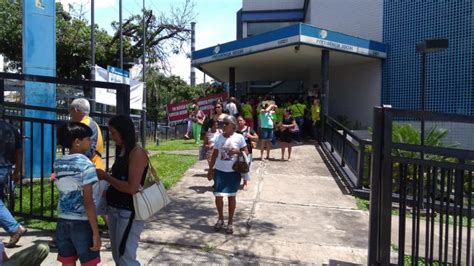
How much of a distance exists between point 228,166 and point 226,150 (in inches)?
8.0

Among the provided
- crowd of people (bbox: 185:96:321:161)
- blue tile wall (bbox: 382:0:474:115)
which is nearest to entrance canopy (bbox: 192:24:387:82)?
blue tile wall (bbox: 382:0:474:115)

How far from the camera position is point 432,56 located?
572 inches

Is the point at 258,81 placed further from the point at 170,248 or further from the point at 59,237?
the point at 59,237

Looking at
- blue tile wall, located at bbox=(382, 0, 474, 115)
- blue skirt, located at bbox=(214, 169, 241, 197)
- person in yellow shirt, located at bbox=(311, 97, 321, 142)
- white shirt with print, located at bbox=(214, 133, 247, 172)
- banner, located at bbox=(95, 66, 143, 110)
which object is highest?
blue tile wall, located at bbox=(382, 0, 474, 115)

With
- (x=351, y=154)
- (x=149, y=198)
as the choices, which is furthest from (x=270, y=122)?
(x=149, y=198)

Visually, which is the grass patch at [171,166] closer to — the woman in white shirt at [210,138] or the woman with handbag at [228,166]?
the woman in white shirt at [210,138]

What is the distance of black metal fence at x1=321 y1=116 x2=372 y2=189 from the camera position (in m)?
8.63

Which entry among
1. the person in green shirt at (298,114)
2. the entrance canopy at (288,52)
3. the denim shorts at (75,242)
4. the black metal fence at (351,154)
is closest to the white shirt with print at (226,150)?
the denim shorts at (75,242)

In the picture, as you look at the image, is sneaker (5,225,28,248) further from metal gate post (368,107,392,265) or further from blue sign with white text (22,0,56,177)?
metal gate post (368,107,392,265)

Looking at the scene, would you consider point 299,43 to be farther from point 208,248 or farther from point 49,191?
point 208,248

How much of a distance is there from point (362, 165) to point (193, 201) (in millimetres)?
3289

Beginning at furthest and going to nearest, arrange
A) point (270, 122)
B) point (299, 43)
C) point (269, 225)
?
point (299, 43) < point (270, 122) < point (269, 225)

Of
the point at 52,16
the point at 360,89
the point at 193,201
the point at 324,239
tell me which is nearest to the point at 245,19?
the point at 360,89

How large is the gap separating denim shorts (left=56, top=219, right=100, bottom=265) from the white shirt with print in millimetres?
2624
